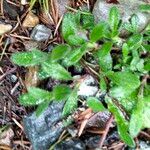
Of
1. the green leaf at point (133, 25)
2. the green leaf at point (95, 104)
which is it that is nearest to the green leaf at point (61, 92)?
the green leaf at point (95, 104)

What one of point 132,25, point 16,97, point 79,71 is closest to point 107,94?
point 79,71

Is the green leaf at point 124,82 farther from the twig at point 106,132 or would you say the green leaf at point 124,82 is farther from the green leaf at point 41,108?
the green leaf at point 41,108

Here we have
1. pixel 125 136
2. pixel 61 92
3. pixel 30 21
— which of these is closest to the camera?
pixel 125 136

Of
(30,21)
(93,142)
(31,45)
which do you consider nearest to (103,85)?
(93,142)

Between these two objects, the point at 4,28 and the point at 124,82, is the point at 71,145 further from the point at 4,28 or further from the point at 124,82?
the point at 4,28

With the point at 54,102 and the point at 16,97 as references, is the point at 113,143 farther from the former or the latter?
the point at 16,97
